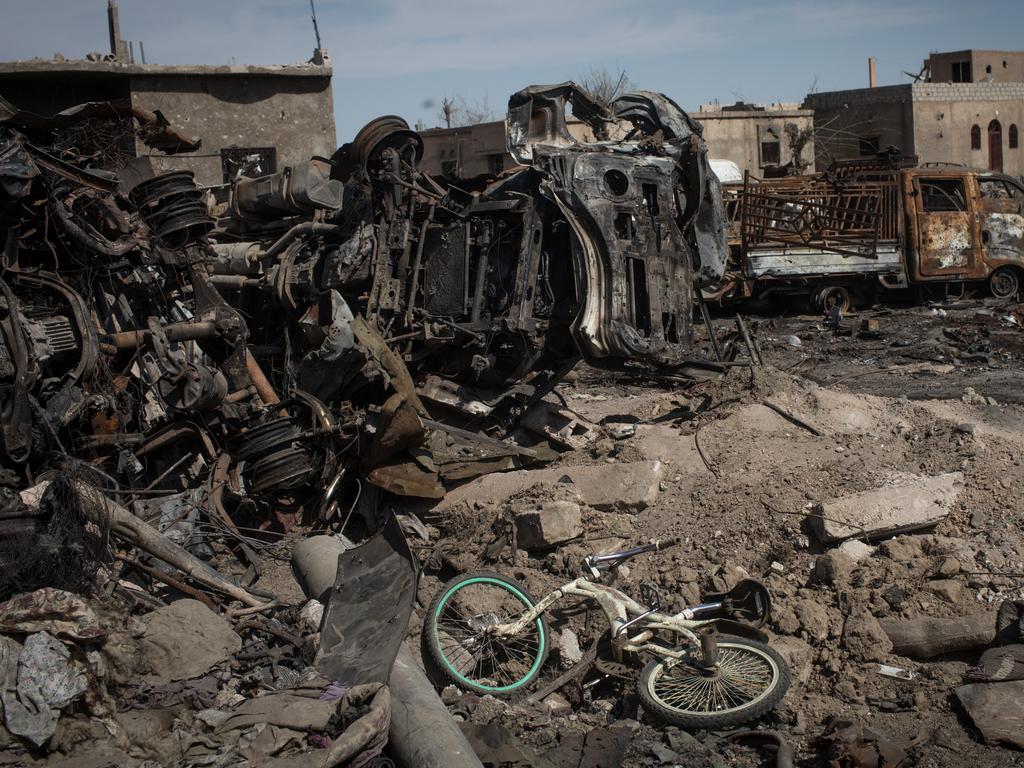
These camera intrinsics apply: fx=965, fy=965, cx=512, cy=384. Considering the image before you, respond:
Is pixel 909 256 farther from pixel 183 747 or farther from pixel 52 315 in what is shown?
pixel 183 747

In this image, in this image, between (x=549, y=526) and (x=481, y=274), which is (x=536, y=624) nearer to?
(x=549, y=526)

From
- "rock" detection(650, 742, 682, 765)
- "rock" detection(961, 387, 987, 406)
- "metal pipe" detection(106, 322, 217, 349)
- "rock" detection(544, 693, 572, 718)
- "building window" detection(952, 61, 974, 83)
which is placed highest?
"building window" detection(952, 61, 974, 83)

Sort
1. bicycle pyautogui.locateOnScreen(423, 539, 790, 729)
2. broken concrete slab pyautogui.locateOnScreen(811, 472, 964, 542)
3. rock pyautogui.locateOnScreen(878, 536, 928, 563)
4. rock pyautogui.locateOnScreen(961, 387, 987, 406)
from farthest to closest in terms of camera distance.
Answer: rock pyautogui.locateOnScreen(961, 387, 987, 406), broken concrete slab pyautogui.locateOnScreen(811, 472, 964, 542), rock pyautogui.locateOnScreen(878, 536, 928, 563), bicycle pyautogui.locateOnScreen(423, 539, 790, 729)

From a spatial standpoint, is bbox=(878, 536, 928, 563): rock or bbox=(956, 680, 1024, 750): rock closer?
bbox=(956, 680, 1024, 750): rock

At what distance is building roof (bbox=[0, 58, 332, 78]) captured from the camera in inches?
547

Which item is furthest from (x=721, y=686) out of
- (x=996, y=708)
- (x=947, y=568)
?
(x=947, y=568)

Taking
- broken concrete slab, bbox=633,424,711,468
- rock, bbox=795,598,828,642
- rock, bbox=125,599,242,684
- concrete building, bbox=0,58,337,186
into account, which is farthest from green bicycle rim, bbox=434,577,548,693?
concrete building, bbox=0,58,337,186

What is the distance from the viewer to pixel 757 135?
2673cm

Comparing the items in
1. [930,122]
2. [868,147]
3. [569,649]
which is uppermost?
[930,122]

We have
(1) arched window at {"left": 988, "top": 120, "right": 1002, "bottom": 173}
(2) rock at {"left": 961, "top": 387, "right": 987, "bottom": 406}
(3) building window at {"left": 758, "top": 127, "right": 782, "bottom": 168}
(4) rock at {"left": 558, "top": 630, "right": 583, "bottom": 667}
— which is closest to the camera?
(4) rock at {"left": 558, "top": 630, "right": 583, "bottom": 667}

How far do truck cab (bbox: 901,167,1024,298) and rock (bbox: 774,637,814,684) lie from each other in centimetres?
1109

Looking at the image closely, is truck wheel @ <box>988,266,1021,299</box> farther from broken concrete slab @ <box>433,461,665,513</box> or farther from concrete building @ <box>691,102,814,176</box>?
concrete building @ <box>691,102,814,176</box>

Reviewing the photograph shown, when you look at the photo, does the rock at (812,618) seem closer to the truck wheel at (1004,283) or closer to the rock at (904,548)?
the rock at (904,548)

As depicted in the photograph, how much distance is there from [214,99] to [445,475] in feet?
32.7
